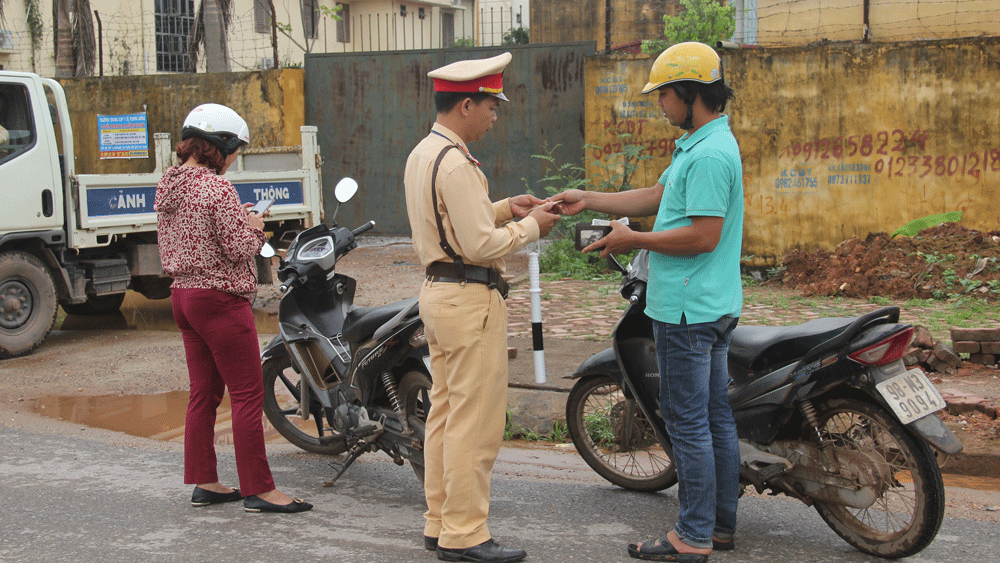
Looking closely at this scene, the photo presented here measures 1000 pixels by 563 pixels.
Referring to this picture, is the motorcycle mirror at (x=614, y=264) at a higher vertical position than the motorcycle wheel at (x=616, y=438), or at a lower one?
higher

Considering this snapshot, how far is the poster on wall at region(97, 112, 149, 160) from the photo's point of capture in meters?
14.4

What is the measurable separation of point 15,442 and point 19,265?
115 inches

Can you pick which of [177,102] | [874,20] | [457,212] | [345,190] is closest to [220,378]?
[345,190]

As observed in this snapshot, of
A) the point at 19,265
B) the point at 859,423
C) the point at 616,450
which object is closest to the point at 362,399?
the point at 616,450

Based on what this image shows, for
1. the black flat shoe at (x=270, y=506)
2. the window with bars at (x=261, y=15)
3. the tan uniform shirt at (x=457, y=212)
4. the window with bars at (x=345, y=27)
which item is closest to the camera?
the tan uniform shirt at (x=457, y=212)

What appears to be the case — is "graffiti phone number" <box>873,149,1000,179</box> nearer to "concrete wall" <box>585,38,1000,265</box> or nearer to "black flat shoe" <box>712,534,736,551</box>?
"concrete wall" <box>585,38,1000,265</box>

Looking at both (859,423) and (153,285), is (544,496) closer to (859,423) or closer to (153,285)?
(859,423)

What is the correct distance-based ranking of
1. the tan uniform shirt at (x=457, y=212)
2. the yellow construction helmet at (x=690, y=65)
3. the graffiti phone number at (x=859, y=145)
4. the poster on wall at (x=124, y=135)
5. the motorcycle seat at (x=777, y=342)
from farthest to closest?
the poster on wall at (x=124, y=135), the graffiti phone number at (x=859, y=145), the motorcycle seat at (x=777, y=342), the yellow construction helmet at (x=690, y=65), the tan uniform shirt at (x=457, y=212)

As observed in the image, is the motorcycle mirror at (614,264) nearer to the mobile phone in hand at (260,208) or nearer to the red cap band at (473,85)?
the red cap band at (473,85)

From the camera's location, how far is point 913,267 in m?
9.38

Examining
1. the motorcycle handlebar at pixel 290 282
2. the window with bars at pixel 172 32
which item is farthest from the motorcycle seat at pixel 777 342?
the window with bars at pixel 172 32

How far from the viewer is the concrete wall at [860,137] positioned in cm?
1005

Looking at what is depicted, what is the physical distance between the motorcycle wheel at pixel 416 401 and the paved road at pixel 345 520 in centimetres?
33

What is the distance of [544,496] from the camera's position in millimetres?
4223
